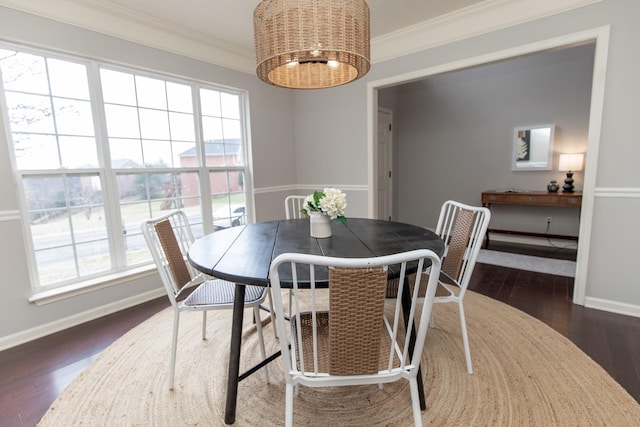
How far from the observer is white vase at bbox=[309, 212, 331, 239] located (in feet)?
5.75

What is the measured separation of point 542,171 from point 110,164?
5.15m

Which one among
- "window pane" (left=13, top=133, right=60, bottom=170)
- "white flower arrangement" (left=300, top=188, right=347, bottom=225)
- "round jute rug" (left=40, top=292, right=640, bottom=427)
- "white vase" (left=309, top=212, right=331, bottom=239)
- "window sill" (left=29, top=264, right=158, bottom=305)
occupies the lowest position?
"round jute rug" (left=40, top=292, right=640, bottom=427)

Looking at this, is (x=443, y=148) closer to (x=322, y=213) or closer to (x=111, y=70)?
(x=322, y=213)

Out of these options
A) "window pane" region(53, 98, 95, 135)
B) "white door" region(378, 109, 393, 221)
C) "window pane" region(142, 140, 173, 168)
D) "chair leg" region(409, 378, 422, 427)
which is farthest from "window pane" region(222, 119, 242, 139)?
"chair leg" region(409, 378, 422, 427)

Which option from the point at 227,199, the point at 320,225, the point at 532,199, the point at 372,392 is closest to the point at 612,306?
the point at 532,199

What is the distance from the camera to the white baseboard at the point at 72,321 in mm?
2096

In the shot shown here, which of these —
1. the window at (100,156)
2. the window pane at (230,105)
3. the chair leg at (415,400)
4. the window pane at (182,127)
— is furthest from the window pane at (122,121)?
the chair leg at (415,400)

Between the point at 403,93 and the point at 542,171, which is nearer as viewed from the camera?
the point at 542,171

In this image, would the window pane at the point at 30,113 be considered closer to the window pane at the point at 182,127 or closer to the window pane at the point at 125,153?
the window pane at the point at 125,153

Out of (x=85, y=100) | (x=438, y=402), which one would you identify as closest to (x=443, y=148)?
(x=438, y=402)

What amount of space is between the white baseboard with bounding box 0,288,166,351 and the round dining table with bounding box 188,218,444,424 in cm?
140

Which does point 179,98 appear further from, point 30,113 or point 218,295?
point 218,295

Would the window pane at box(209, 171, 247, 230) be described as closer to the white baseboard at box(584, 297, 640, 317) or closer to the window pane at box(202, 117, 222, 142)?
the window pane at box(202, 117, 222, 142)

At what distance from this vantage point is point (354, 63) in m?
1.62
